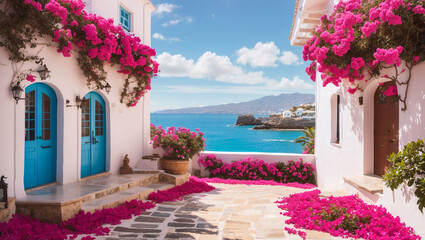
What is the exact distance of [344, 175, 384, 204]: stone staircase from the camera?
6.05 meters

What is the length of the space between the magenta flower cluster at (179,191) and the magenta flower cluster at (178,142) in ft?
3.16

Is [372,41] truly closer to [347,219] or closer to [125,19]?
[347,219]

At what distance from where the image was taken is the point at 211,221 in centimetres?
602

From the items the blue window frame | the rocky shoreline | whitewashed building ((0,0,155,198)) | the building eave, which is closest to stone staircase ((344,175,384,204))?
the building eave

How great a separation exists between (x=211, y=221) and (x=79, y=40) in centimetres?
524

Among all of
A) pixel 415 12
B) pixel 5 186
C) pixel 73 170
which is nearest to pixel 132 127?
pixel 73 170

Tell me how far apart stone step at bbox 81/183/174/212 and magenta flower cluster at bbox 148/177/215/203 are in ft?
0.74

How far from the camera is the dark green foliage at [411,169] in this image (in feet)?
14.7

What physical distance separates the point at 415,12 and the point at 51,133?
25.1ft

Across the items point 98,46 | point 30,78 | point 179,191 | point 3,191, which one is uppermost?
point 98,46

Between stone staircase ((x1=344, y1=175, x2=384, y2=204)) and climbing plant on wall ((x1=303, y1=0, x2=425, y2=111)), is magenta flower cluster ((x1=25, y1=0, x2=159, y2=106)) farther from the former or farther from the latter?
stone staircase ((x1=344, y1=175, x2=384, y2=204))

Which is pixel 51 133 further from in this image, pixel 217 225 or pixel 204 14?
pixel 204 14

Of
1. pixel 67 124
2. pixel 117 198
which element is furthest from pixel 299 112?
pixel 117 198

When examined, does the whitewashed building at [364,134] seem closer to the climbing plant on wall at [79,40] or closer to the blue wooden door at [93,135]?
the climbing plant on wall at [79,40]
